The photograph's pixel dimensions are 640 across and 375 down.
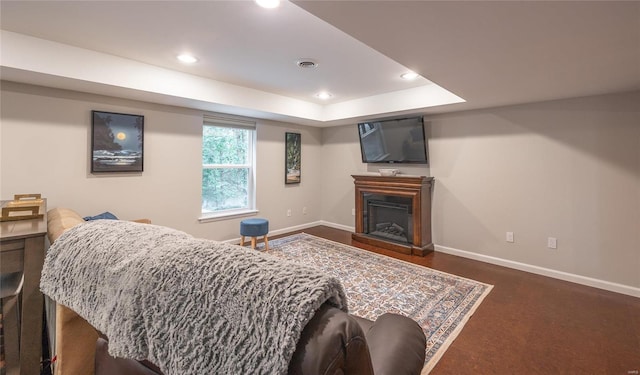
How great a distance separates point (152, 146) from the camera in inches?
135

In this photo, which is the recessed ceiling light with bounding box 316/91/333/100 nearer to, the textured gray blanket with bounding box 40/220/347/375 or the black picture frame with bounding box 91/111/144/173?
the black picture frame with bounding box 91/111/144/173

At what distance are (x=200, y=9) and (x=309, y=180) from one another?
3.74 m

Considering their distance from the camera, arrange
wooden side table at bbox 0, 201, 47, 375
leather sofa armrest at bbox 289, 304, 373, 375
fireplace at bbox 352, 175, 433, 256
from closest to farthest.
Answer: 1. leather sofa armrest at bbox 289, 304, 373, 375
2. wooden side table at bbox 0, 201, 47, 375
3. fireplace at bbox 352, 175, 433, 256

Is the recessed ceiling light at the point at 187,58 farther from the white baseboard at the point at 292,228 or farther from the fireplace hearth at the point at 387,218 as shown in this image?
the fireplace hearth at the point at 387,218

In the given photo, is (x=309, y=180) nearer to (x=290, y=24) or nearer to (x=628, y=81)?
(x=290, y=24)

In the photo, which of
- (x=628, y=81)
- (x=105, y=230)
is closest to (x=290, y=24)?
(x=105, y=230)

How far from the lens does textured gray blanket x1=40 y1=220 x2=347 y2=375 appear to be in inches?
21.6

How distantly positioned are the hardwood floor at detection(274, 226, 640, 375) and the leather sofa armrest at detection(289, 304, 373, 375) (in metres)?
1.51

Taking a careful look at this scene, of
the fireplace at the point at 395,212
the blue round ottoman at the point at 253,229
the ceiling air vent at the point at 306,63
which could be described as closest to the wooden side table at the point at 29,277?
the ceiling air vent at the point at 306,63

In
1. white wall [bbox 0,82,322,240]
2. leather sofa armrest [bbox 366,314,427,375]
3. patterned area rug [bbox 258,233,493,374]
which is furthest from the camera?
white wall [bbox 0,82,322,240]

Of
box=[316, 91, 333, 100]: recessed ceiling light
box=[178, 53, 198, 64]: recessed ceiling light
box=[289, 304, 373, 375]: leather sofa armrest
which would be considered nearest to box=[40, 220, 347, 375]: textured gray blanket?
box=[289, 304, 373, 375]: leather sofa armrest

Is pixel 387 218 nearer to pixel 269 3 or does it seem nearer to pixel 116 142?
pixel 269 3

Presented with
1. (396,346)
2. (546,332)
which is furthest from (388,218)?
(396,346)

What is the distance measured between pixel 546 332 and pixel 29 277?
10.6 ft
